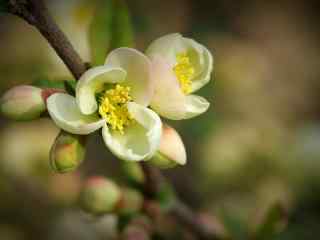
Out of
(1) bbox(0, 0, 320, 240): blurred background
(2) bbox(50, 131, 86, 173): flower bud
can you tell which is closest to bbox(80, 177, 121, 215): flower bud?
(2) bbox(50, 131, 86, 173): flower bud

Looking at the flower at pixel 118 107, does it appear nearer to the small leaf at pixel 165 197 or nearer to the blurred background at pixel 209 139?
the small leaf at pixel 165 197

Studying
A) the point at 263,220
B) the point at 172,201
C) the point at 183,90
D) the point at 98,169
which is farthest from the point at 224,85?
the point at 183,90

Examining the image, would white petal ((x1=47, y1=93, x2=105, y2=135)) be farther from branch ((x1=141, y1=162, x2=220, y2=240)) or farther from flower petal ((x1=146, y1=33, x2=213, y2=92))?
branch ((x1=141, y1=162, x2=220, y2=240))

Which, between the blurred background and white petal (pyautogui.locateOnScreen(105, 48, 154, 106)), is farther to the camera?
the blurred background

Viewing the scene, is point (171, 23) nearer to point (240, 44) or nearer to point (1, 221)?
point (240, 44)

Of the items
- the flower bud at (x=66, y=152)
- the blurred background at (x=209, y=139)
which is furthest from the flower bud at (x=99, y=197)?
the blurred background at (x=209, y=139)

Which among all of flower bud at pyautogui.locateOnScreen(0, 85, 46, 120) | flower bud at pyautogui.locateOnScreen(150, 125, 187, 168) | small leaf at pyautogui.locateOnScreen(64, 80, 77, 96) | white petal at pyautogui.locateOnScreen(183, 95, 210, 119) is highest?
flower bud at pyautogui.locateOnScreen(0, 85, 46, 120)

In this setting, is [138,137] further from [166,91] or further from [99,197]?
[99,197]

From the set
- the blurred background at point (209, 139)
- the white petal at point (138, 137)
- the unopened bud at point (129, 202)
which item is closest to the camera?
the white petal at point (138, 137)
